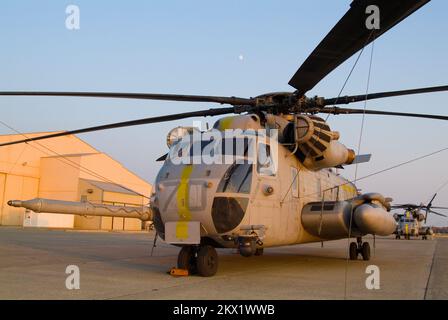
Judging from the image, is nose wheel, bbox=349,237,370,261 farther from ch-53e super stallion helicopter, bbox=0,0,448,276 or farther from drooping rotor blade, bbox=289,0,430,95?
drooping rotor blade, bbox=289,0,430,95

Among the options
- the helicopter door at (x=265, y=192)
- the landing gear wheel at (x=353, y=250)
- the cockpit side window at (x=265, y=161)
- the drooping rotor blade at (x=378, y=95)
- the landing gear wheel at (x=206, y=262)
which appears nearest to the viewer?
the drooping rotor blade at (x=378, y=95)

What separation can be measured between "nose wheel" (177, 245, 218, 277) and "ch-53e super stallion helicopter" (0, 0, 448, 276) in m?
0.02

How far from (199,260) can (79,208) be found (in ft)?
12.9

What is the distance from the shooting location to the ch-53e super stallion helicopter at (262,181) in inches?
318

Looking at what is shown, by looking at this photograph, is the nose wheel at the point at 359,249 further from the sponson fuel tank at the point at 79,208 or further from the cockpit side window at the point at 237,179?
the sponson fuel tank at the point at 79,208

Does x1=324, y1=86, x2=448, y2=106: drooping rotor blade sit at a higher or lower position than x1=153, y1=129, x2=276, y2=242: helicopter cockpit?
higher

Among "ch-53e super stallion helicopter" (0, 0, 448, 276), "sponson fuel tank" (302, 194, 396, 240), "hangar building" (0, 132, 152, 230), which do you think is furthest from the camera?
"hangar building" (0, 132, 152, 230)

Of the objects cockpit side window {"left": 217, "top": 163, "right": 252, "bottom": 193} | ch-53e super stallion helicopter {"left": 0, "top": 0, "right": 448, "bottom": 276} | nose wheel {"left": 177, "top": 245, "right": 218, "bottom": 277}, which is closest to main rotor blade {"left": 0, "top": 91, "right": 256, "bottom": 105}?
ch-53e super stallion helicopter {"left": 0, "top": 0, "right": 448, "bottom": 276}

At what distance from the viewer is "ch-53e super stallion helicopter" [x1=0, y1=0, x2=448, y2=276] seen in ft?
26.5

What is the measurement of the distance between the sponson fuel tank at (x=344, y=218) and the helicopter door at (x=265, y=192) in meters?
1.72

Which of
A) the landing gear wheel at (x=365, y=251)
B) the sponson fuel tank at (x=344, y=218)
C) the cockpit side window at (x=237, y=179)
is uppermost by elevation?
the cockpit side window at (x=237, y=179)

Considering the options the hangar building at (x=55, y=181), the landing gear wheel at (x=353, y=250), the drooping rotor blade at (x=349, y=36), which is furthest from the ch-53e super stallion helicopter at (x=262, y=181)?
the hangar building at (x=55, y=181)

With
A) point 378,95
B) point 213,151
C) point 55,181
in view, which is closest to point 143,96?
point 213,151
